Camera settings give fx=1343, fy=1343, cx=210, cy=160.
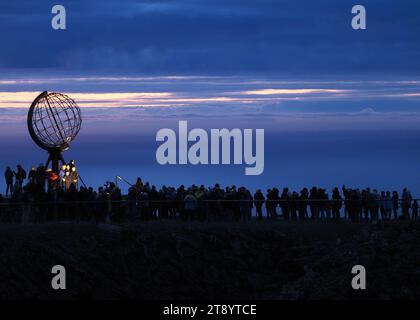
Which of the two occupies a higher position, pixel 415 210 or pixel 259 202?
pixel 259 202

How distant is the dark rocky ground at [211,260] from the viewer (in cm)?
5350

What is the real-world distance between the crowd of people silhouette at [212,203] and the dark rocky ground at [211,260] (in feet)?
2.59

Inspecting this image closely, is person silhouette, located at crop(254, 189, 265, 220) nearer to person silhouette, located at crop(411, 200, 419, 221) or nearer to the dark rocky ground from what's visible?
the dark rocky ground

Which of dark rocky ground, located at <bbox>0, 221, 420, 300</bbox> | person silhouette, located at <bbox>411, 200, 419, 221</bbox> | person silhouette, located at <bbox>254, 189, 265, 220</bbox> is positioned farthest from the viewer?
person silhouette, located at <bbox>254, 189, 265, 220</bbox>

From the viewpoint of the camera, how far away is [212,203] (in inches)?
2304

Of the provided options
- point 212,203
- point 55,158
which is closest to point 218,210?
point 212,203

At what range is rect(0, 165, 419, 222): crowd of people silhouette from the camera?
190 ft

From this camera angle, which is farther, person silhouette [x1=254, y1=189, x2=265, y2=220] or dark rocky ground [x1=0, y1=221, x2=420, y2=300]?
person silhouette [x1=254, y1=189, x2=265, y2=220]

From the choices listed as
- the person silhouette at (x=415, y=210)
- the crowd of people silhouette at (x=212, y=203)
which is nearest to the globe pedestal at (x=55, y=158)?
the crowd of people silhouette at (x=212, y=203)

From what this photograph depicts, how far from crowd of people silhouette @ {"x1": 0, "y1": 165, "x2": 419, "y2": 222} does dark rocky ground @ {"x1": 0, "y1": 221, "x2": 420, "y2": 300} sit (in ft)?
2.59

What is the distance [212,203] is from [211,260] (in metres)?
2.88

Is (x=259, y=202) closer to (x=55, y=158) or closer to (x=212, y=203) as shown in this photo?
(x=212, y=203)

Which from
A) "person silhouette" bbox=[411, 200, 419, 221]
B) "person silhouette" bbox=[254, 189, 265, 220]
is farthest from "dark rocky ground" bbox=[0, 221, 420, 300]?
"person silhouette" bbox=[411, 200, 419, 221]
